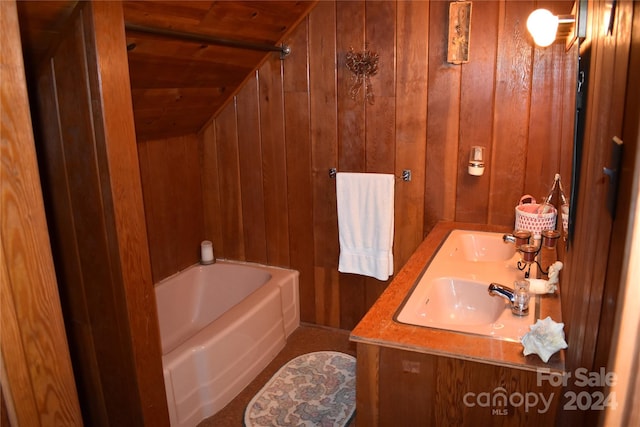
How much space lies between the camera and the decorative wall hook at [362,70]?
8.98 ft

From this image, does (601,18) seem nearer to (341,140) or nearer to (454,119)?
(454,119)

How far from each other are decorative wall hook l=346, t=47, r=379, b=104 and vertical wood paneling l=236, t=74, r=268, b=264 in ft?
2.02

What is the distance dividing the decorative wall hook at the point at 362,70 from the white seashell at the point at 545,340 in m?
1.69

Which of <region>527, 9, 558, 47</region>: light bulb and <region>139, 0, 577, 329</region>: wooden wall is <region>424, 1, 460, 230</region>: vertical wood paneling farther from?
<region>527, 9, 558, 47</region>: light bulb

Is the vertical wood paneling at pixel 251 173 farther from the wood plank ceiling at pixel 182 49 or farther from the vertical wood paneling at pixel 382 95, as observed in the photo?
the vertical wood paneling at pixel 382 95

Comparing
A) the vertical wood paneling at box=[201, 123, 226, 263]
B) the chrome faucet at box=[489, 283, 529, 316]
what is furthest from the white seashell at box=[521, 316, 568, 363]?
the vertical wood paneling at box=[201, 123, 226, 263]

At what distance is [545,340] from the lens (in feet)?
4.65

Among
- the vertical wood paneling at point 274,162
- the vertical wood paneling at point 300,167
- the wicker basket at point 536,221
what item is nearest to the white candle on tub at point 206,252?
the vertical wood paneling at point 274,162

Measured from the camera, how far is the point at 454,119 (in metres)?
2.65

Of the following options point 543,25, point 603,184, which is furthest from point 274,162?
point 603,184

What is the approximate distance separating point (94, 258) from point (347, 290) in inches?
75.1

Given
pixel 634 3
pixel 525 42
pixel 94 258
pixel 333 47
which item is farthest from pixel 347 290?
pixel 634 3

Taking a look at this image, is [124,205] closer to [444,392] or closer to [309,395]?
[444,392]

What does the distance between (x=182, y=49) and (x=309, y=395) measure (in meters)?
1.80
